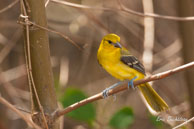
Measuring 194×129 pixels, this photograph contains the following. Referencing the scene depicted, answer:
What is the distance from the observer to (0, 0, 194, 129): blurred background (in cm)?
383

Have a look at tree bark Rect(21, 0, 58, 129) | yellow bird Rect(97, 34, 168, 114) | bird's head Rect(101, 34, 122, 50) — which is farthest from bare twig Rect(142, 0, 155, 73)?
tree bark Rect(21, 0, 58, 129)

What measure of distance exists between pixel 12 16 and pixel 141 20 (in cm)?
205

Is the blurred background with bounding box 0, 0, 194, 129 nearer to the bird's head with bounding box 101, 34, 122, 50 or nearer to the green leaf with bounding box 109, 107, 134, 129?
the bird's head with bounding box 101, 34, 122, 50

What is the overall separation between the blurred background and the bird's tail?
25.2 inches

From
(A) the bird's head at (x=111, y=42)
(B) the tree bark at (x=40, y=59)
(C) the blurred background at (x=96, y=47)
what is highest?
(B) the tree bark at (x=40, y=59)

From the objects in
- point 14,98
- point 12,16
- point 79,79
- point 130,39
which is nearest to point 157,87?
point 130,39

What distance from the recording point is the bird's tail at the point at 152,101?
2846 millimetres

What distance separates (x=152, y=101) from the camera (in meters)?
2.95

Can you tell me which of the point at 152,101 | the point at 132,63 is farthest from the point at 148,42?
the point at 152,101

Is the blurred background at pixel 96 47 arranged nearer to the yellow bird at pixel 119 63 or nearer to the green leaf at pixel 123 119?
the yellow bird at pixel 119 63

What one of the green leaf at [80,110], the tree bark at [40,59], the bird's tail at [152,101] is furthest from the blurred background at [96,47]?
the tree bark at [40,59]

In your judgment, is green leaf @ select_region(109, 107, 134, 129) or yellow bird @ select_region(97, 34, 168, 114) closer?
green leaf @ select_region(109, 107, 134, 129)

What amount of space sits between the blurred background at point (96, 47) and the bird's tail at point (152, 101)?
0.64m

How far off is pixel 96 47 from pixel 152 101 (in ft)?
7.62
